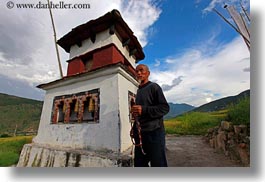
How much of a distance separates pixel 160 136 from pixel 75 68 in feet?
7.56

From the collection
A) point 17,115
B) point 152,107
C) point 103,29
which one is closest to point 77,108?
point 103,29

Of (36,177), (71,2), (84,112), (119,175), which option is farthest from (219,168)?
(71,2)

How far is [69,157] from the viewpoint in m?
1.73

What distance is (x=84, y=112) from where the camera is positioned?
2211 millimetres

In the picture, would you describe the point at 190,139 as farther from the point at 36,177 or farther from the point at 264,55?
the point at 36,177

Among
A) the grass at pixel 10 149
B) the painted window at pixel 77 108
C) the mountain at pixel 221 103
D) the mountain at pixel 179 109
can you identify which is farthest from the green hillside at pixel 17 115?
the mountain at pixel 221 103

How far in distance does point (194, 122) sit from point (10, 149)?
233cm

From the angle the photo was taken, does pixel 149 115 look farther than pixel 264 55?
No

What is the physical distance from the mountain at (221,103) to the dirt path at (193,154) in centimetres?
43

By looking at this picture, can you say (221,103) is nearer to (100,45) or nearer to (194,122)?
(194,122)

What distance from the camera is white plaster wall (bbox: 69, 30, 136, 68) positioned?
A: 7.96 feet

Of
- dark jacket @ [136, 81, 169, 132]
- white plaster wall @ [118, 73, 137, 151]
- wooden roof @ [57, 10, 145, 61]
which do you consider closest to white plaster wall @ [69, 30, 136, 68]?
wooden roof @ [57, 10, 145, 61]

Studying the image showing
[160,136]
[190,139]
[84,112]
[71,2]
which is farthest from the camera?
[84,112]

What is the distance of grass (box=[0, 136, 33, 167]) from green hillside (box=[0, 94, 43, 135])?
0.11 m
